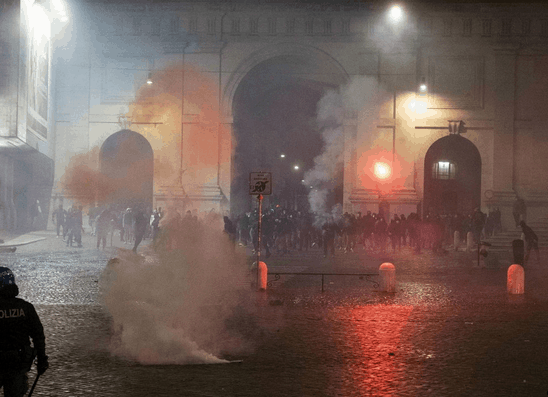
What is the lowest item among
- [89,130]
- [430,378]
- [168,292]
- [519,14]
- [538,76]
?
[430,378]

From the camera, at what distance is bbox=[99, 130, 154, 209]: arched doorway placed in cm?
3484

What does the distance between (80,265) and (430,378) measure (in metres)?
14.2

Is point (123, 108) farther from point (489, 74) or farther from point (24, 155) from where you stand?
point (489, 74)

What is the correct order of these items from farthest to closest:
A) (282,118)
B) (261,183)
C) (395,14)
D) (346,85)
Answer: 1. (282,118)
2. (346,85)
3. (395,14)
4. (261,183)

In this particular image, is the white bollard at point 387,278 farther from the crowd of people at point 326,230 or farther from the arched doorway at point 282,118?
the arched doorway at point 282,118

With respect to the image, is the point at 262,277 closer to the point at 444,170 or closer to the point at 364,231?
the point at 364,231

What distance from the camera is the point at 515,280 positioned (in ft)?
47.2

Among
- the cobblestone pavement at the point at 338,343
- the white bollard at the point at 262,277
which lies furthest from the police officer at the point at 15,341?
the white bollard at the point at 262,277

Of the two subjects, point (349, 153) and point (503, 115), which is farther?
Answer: point (349, 153)

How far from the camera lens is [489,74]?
34.4 meters

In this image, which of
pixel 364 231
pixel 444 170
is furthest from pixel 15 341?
pixel 444 170

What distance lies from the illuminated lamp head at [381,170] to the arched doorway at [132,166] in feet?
38.7

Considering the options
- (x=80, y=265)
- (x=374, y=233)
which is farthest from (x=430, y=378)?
(x=374, y=233)

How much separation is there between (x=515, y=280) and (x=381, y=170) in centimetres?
2054
